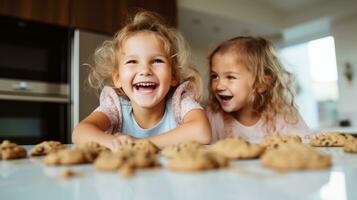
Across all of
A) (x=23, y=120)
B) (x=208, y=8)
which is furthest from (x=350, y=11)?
(x=23, y=120)

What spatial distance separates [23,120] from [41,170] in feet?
5.50

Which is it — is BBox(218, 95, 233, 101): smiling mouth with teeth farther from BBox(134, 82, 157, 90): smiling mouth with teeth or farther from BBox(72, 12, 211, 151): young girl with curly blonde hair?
BBox(134, 82, 157, 90): smiling mouth with teeth

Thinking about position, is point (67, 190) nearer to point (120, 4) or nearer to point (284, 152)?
point (284, 152)

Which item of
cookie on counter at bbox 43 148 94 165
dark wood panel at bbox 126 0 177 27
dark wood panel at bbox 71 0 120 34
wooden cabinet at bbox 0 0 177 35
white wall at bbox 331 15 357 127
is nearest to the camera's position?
cookie on counter at bbox 43 148 94 165

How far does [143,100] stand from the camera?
1.08m

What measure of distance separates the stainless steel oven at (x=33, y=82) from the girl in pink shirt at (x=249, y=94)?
98 cm

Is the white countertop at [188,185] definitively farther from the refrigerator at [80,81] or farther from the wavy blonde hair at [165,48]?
the refrigerator at [80,81]

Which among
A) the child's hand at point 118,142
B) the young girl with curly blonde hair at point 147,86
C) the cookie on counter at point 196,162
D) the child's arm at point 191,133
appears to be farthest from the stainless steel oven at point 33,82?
the cookie on counter at point 196,162

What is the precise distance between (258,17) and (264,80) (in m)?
2.16

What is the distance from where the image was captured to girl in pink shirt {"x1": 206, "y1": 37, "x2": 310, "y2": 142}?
132cm

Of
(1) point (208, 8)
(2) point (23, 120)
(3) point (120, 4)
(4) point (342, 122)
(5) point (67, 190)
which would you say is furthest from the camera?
(4) point (342, 122)

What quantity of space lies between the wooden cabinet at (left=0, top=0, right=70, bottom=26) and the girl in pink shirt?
3.60ft

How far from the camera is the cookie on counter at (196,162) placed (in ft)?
0.91

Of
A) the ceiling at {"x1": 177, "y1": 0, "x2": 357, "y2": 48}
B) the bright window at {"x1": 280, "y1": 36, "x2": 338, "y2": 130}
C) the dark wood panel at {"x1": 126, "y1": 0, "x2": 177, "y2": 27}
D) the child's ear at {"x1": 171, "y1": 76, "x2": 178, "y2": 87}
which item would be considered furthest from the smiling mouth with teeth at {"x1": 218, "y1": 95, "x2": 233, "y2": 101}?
the bright window at {"x1": 280, "y1": 36, "x2": 338, "y2": 130}
